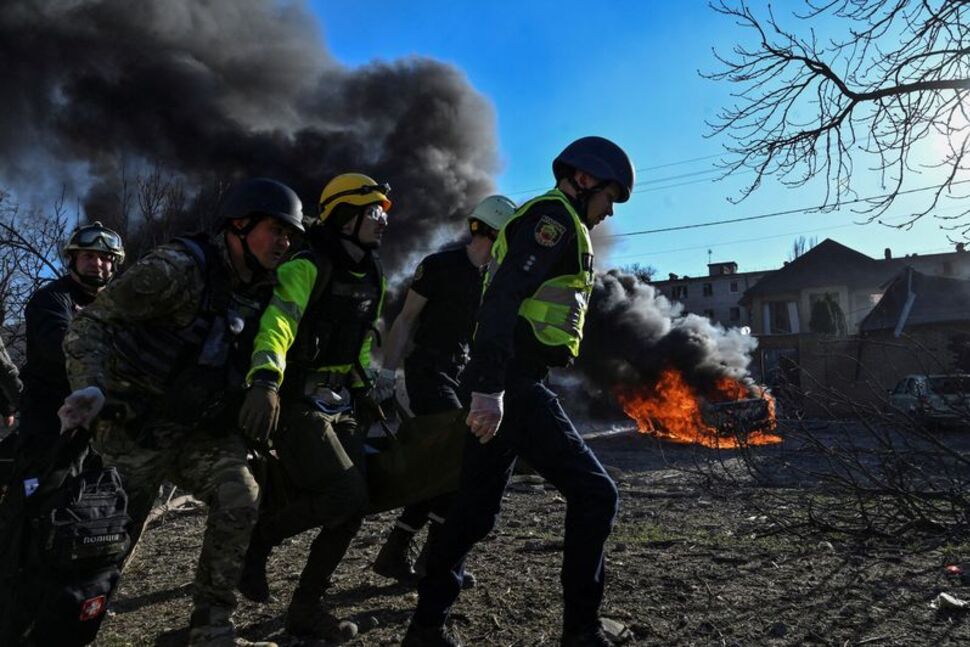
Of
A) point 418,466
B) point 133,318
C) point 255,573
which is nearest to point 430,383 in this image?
point 418,466

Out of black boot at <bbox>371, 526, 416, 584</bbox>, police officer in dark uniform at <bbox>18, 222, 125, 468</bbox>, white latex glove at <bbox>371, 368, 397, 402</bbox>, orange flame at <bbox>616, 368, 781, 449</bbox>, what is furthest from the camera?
orange flame at <bbox>616, 368, 781, 449</bbox>

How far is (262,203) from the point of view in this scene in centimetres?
296

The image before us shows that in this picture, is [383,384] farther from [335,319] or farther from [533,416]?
[533,416]

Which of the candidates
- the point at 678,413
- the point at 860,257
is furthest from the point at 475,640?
the point at 860,257

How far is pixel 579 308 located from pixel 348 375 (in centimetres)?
119

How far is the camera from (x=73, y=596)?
232 centimetres

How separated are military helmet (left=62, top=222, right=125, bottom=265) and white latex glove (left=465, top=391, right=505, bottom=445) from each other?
9.10 ft

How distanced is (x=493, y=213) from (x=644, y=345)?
65.7 feet

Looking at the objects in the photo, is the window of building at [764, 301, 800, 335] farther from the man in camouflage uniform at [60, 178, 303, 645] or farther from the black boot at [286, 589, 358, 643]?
the man in camouflage uniform at [60, 178, 303, 645]

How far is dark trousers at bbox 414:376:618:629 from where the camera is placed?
2676 millimetres

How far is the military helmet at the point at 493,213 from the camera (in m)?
4.51

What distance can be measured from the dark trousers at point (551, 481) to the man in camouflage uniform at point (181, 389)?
0.73 m

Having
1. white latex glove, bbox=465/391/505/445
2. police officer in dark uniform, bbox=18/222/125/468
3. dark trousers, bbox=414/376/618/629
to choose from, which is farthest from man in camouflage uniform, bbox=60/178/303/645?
police officer in dark uniform, bbox=18/222/125/468

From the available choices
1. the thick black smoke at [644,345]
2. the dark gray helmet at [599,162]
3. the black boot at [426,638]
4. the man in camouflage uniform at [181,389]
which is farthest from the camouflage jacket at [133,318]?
the thick black smoke at [644,345]
